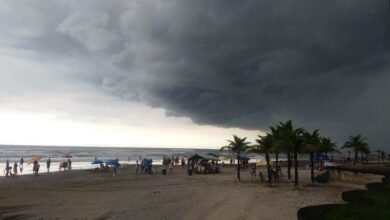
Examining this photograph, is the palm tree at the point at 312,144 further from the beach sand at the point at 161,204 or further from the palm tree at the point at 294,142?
the beach sand at the point at 161,204

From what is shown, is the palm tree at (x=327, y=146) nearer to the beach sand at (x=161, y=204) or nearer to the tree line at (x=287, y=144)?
the tree line at (x=287, y=144)

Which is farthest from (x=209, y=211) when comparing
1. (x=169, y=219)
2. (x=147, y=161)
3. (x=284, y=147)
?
(x=147, y=161)

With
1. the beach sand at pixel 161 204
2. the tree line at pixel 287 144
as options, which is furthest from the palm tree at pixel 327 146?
the beach sand at pixel 161 204

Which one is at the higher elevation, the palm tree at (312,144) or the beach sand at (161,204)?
the palm tree at (312,144)

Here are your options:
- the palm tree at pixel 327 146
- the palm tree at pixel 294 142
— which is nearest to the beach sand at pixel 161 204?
the palm tree at pixel 294 142

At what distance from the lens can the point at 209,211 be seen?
19312 millimetres

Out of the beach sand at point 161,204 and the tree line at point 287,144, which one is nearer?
the beach sand at point 161,204

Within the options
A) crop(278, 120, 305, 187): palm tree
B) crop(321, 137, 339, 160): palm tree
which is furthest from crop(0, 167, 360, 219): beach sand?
crop(321, 137, 339, 160): palm tree

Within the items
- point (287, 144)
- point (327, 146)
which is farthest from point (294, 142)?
point (327, 146)

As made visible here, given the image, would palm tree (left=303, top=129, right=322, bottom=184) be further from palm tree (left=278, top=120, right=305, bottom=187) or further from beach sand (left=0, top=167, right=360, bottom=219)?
beach sand (left=0, top=167, right=360, bottom=219)

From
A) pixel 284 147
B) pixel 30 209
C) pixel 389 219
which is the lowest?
pixel 30 209

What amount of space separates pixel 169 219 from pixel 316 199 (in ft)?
33.5

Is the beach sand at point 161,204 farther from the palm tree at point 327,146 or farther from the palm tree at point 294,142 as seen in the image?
the palm tree at point 327,146

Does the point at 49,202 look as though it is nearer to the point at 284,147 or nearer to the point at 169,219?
the point at 169,219
